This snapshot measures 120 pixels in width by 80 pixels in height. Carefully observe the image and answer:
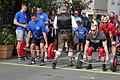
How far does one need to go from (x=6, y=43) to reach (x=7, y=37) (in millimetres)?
287

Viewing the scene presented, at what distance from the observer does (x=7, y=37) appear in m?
14.5

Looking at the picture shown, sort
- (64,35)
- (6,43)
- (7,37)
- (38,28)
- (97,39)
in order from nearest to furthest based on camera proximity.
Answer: (97,39) → (64,35) → (38,28) → (6,43) → (7,37)

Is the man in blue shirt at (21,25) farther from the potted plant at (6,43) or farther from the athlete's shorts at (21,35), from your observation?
the potted plant at (6,43)

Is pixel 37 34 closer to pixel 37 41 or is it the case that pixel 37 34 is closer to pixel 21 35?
pixel 37 41

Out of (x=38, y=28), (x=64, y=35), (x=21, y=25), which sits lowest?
(x=64, y=35)

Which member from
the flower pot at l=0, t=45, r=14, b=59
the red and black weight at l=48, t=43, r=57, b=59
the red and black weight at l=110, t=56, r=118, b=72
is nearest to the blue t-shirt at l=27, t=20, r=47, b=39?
the red and black weight at l=48, t=43, r=57, b=59

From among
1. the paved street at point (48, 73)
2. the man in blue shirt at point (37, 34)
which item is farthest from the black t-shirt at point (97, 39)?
the man in blue shirt at point (37, 34)

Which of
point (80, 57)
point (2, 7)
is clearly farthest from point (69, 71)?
point (2, 7)

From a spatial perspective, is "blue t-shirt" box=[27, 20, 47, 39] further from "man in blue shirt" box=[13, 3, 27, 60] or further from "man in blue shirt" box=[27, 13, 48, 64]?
"man in blue shirt" box=[13, 3, 27, 60]

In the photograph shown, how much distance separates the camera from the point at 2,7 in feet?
50.6

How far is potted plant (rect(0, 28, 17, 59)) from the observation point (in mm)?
14211

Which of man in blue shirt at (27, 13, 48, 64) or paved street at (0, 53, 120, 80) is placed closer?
paved street at (0, 53, 120, 80)

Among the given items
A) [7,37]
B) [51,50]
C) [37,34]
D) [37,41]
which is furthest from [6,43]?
[51,50]

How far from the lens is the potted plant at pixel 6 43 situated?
14.2 m
